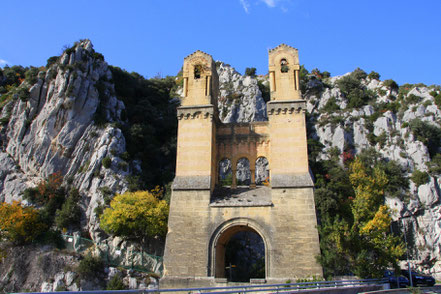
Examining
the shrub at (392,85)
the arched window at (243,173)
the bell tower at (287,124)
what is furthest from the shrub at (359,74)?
the bell tower at (287,124)

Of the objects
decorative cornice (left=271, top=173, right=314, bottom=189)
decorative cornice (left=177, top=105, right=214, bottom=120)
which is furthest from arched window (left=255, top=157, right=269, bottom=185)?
decorative cornice (left=271, top=173, right=314, bottom=189)

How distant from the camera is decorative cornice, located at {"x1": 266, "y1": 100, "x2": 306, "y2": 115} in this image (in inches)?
838

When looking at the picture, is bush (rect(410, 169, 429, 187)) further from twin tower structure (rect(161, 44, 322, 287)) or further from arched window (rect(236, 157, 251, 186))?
twin tower structure (rect(161, 44, 322, 287))

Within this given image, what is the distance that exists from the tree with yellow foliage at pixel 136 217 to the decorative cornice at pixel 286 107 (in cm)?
A: 1462

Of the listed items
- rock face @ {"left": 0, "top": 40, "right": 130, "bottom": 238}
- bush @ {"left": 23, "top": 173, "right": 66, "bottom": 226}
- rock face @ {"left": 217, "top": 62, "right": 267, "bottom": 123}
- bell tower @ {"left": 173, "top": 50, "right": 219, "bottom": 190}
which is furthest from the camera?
rock face @ {"left": 217, "top": 62, "right": 267, "bottom": 123}

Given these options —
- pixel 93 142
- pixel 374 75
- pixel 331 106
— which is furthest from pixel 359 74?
pixel 93 142

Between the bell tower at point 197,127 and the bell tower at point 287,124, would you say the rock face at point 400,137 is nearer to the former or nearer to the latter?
the bell tower at point 287,124

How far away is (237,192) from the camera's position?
21.2m

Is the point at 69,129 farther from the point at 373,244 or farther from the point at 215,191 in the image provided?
the point at 373,244

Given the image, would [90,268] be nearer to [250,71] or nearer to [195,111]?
[195,111]

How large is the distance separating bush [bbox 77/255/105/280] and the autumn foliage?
25.3 ft

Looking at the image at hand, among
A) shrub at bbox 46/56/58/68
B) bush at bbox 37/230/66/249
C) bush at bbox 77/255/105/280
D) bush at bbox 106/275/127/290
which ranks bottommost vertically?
bush at bbox 106/275/127/290

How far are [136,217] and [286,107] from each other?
16434 mm

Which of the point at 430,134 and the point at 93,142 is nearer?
the point at 93,142
